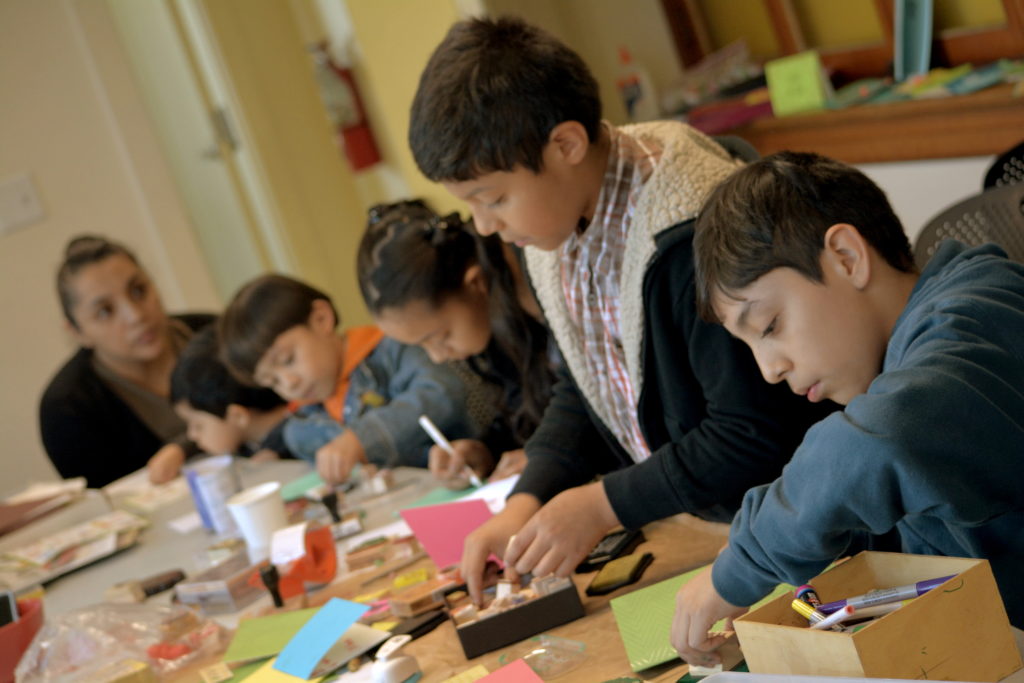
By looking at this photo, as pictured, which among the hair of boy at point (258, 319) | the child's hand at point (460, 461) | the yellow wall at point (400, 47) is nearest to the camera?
the child's hand at point (460, 461)

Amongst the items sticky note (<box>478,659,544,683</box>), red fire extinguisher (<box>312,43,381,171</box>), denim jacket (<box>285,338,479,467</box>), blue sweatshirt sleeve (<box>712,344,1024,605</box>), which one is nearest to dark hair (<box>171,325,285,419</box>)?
denim jacket (<box>285,338,479,467</box>)

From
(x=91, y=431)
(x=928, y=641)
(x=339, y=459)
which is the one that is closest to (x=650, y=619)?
(x=928, y=641)

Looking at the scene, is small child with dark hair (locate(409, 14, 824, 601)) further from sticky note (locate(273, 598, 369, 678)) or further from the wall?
the wall

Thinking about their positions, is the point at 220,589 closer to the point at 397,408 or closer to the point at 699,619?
the point at 397,408

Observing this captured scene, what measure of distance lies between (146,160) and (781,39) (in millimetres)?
2341

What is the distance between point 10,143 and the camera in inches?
153

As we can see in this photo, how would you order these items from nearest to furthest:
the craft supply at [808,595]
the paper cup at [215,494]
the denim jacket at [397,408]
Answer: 1. the craft supply at [808,595]
2. the paper cup at [215,494]
3. the denim jacket at [397,408]

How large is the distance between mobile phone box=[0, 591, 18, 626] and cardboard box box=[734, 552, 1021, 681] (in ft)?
3.91

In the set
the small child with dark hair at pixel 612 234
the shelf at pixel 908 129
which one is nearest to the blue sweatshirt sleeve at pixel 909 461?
the small child with dark hair at pixel 612 234

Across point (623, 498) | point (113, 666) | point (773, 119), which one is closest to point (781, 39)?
point (773, 119)

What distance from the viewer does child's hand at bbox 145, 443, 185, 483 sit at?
104 inches

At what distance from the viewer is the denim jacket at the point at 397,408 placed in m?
2.27

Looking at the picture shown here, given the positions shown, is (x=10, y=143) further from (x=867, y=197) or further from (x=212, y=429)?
(x=867, y=197)

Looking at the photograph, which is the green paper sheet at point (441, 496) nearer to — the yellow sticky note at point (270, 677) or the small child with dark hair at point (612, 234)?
the small child with dark hair at point (612, 234)
